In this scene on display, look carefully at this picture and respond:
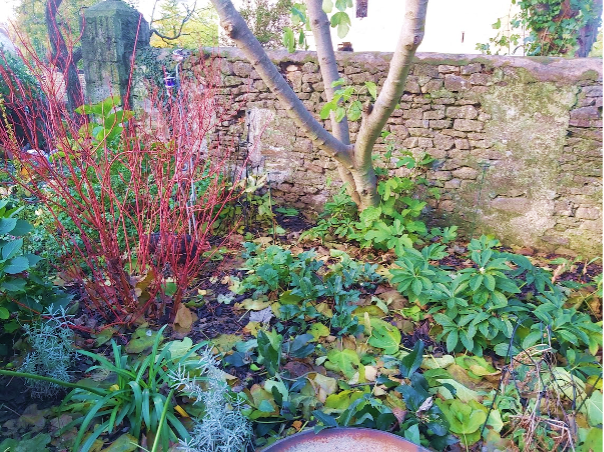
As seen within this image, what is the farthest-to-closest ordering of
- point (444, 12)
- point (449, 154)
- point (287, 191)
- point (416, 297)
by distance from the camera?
point (444, 12), point (287, 191), point (449, 154), point (416, 297)

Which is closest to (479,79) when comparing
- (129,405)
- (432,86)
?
(432,86)

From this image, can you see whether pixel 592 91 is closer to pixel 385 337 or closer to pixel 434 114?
pixel 434 114

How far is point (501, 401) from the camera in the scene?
6.77ft

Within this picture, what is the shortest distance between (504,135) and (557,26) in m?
1.32

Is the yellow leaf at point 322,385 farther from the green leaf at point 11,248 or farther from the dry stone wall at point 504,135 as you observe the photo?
the dry stone wall at point 504,135

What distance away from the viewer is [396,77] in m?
2.78

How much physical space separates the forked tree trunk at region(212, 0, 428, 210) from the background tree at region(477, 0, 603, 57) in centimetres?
199

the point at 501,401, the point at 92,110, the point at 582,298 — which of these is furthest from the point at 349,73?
the point at 501,401

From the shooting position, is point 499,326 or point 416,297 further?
point 416,297

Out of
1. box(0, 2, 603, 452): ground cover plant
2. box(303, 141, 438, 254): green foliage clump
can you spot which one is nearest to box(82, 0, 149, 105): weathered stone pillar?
box(0, 2, 603, 452): ground cover plant

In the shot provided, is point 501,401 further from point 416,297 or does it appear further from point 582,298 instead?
point 582,298

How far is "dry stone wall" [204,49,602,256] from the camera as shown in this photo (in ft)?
11.4

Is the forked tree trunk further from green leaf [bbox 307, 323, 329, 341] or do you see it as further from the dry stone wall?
green leaf [bbox 307, 323, 329, 341]

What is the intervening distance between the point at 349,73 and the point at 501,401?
10.0 feet
